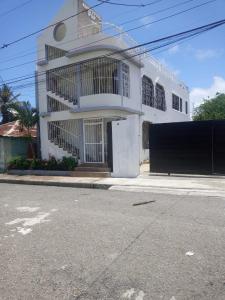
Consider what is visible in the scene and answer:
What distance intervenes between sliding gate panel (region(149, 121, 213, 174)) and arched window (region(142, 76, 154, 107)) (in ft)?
23.5

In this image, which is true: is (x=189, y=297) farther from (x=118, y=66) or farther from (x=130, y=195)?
(x=118, y=66)

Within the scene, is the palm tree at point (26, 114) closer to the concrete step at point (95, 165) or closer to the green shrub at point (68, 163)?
the green shrub at point (68, 163)

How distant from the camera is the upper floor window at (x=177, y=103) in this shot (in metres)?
27.7

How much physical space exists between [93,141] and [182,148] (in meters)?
5.17

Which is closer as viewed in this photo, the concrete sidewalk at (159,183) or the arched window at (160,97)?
the concrete sidewalk at (159,183)

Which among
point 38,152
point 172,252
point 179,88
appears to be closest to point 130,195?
point 172,252

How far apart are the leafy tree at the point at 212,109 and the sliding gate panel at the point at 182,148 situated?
25.6 meters

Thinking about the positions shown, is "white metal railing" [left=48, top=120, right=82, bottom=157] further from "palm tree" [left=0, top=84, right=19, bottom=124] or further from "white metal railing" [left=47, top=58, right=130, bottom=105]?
"palm tree" [left=0, top=84, right=19, bottom=124]

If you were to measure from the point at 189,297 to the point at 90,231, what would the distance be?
2821 millimetres

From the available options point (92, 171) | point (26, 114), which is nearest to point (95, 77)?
point (26, 114)

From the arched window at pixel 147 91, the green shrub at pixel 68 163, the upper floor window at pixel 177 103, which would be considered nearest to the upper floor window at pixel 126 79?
the arched window at pixel 147 91

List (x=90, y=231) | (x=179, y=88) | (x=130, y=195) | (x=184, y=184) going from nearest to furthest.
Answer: (x=90, y=231), (x=130, y=195), (x=184, y=184), (x=179, y=88)

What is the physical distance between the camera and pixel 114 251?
4820mm

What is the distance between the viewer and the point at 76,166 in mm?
15617
